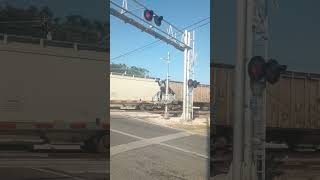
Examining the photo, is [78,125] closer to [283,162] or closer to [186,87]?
[186,87]

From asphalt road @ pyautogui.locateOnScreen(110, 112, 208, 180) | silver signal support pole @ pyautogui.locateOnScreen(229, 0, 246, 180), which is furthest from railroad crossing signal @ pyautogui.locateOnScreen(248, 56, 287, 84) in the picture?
asphalt road @ pyautogui.locateOnScreen(110, 112, 208, 180)

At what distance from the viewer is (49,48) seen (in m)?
6.32

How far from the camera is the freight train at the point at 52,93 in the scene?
6.13 meters

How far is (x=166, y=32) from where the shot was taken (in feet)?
24.6

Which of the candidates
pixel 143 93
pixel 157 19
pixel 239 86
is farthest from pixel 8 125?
pixel 239 86

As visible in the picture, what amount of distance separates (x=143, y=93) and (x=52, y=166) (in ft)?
4.60

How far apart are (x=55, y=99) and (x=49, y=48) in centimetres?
49

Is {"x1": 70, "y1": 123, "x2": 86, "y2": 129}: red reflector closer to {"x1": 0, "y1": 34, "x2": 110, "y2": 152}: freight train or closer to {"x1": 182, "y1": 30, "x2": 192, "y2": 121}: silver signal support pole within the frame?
{"x1": 0, "y1": 34, "x2": 110, "y2": 152}: freight train

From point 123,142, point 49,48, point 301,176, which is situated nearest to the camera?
point 49,48

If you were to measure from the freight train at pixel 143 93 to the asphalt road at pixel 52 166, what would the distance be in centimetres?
61

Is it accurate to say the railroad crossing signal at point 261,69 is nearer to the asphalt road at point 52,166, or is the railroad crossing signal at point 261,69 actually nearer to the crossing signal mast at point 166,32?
the crossing signal mast at point 166,32

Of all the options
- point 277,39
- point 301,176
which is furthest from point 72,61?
point 301,176

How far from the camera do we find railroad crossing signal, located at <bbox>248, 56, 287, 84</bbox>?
291 inches

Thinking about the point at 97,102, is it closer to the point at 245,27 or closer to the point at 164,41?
the point at 164,41
